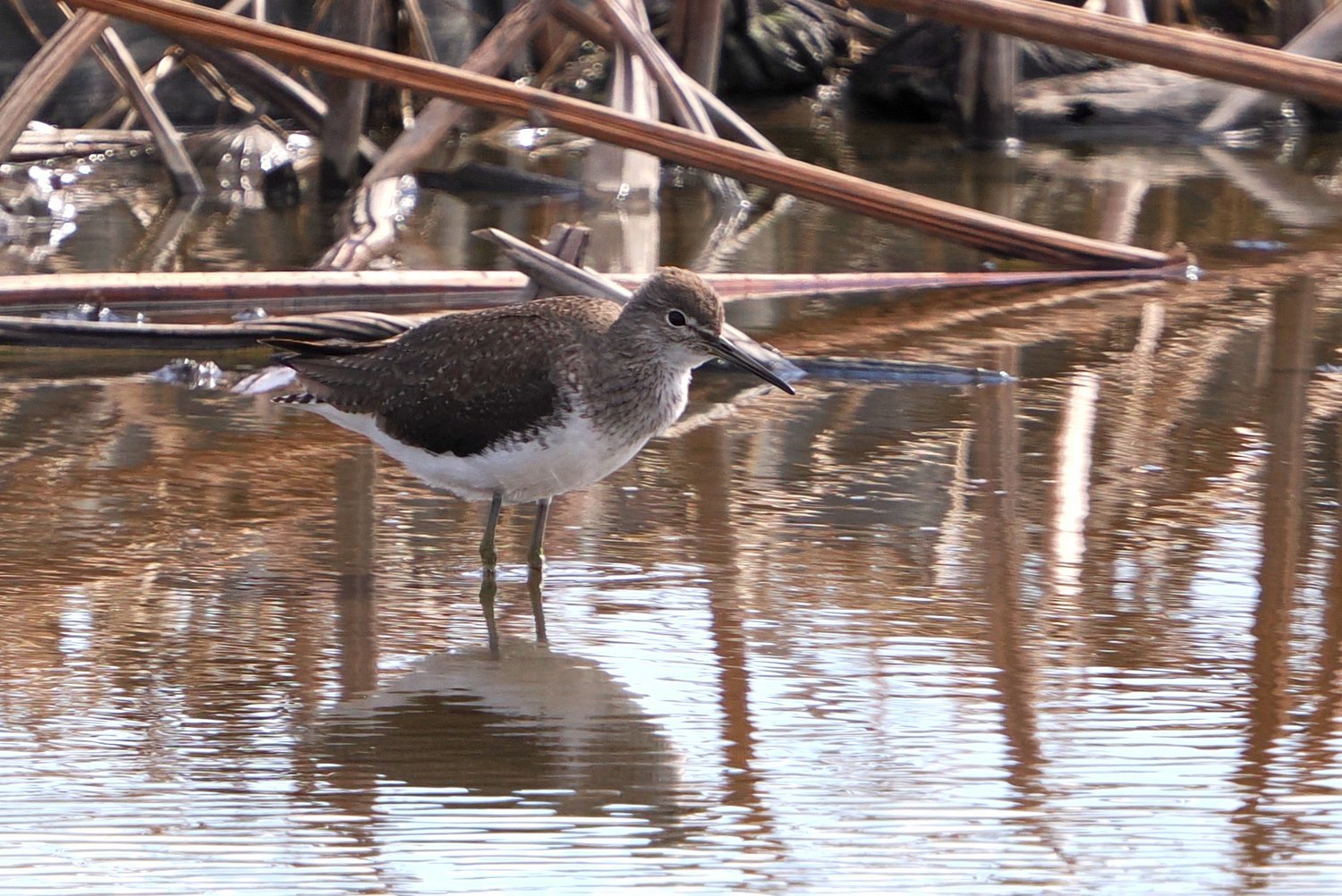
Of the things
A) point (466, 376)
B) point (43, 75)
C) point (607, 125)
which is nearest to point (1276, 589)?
point (466, 376)

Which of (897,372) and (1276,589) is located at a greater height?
(897,372)

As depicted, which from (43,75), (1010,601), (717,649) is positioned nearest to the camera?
(717,649)

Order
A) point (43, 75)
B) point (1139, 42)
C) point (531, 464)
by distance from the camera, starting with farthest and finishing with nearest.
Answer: point (43, 75) < point (1139, 42) < point (531, 464)

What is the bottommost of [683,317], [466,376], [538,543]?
[538,543]

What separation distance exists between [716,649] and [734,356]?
0.97 metres

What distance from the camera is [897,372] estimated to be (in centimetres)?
695

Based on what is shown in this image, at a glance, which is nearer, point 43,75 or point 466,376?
point 466,376

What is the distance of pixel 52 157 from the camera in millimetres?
10703

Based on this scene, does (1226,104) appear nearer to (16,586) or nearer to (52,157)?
(52,157)

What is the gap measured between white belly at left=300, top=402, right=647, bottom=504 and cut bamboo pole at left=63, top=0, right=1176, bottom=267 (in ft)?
8.84

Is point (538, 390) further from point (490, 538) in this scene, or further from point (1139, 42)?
point (1139, 42)

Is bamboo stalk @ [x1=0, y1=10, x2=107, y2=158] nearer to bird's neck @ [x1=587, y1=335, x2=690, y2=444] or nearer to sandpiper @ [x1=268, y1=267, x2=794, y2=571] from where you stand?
sandpiper @ [x1=268, y1=267, x2=794, y2=571]

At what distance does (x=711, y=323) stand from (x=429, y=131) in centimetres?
428

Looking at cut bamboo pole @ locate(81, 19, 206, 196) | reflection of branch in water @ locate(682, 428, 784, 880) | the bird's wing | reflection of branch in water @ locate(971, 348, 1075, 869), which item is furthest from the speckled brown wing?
cut bamboo pole @ locate(81, 19, 206, 196)
